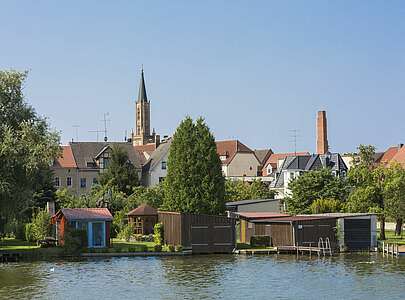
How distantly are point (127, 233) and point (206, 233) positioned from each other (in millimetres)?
9526

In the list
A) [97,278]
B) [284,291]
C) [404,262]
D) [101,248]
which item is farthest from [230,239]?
[284,291]

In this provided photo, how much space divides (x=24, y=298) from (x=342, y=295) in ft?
47.5

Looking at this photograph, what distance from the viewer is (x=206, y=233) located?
190ft

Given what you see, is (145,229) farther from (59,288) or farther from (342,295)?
(342,295)

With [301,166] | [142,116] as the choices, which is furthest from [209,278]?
[142,116]

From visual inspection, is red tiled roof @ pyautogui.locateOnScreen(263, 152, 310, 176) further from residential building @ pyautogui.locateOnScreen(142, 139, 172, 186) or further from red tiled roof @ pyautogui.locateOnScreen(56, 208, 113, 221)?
red tiled roof @ pyautogui.locateOnScreen(56, 208, 113, 221)

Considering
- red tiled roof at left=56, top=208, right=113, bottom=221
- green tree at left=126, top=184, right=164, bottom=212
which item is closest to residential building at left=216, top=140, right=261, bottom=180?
green tree at left=126, top=184, right=164, bottom=212

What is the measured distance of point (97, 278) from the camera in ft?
139

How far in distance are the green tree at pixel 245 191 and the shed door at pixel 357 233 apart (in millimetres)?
33069

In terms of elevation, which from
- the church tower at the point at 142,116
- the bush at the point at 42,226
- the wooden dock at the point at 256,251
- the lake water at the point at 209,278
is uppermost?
the church tower at the point at 142,116

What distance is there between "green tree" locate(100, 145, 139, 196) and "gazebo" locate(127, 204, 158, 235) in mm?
23619

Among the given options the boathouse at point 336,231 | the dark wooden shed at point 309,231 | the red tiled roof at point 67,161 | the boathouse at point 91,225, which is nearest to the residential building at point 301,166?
the red tiled roof at point 67,161

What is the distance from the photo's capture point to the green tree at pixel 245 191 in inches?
3627

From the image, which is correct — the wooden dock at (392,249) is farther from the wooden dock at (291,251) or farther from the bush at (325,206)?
the bush at (325,206)
